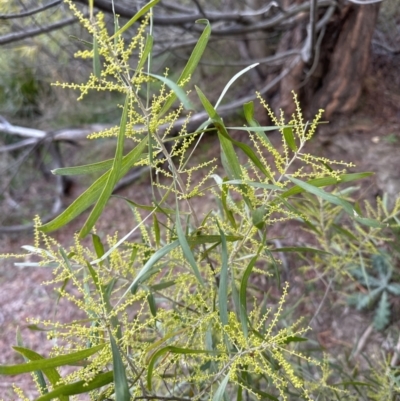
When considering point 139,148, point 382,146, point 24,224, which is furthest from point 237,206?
point 24,224

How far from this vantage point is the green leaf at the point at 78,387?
467 millimetres

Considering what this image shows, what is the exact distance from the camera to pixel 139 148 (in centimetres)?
54

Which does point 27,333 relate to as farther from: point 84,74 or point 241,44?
point 241,44

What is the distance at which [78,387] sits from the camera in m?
0.50

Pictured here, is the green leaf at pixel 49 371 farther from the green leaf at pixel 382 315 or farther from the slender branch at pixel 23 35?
the green leaf at pixel 382 315

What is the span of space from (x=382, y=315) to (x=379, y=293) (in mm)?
98

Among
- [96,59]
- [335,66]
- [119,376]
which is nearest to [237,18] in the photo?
[335,66]

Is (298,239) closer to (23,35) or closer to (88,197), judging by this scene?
(23,35)

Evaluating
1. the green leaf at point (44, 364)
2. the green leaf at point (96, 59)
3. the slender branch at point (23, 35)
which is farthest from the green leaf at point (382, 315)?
the slender branch at point (23, 35)

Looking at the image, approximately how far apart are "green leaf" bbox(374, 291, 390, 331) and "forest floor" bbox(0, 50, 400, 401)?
50 mm

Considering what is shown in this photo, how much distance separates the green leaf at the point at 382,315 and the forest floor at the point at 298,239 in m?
0.05

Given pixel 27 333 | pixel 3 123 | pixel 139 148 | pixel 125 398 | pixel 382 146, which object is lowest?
pixel 27 333

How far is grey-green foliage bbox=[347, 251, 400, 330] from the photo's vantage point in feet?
5.07

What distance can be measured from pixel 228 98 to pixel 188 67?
2.40 m
